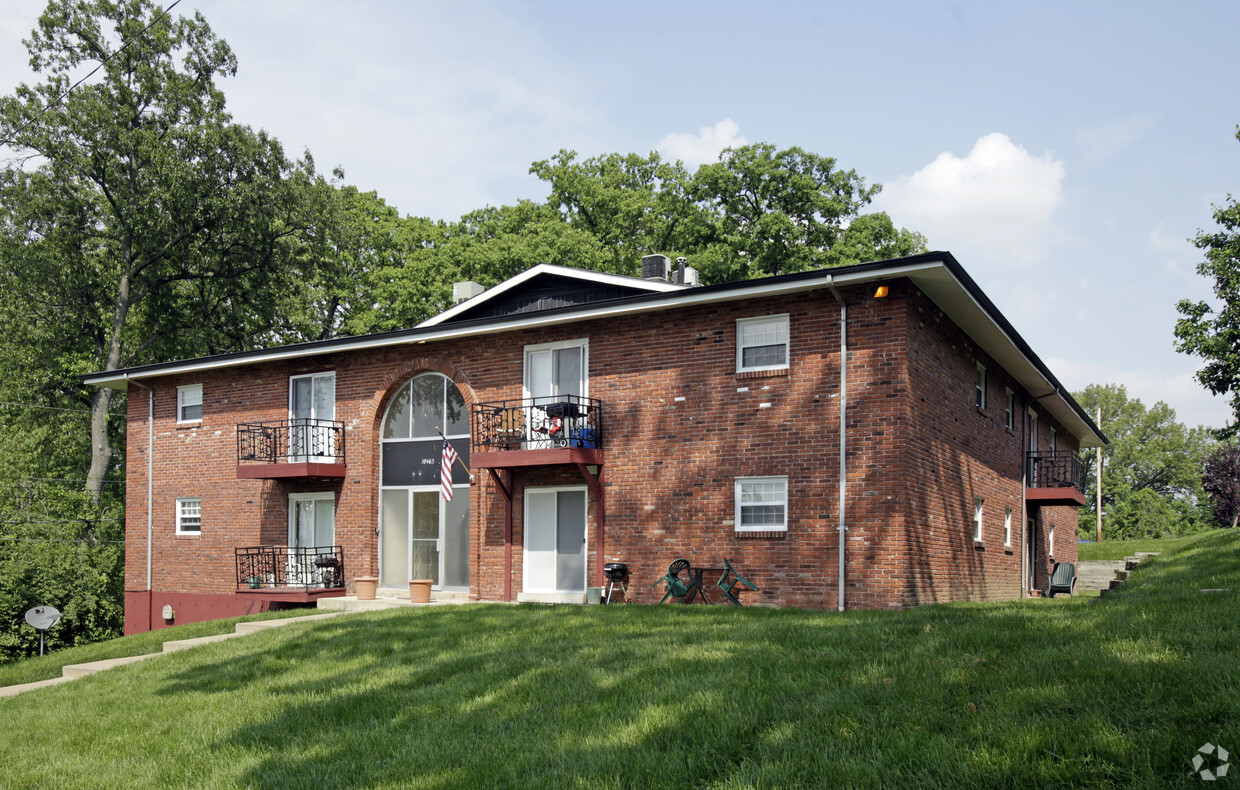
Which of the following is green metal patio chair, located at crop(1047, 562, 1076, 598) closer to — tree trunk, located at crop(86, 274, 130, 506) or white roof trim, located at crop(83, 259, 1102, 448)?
white roof trim, located at crop(83, 259, 1102, 448)

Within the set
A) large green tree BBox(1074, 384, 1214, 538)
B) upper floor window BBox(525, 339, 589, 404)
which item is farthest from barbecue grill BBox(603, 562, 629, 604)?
large green tree BBox(1074, 384, 1214, 538)

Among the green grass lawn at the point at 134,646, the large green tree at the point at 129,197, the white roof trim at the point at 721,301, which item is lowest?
the green grass lawn at the point at 134,646

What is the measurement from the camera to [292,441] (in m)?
21.5

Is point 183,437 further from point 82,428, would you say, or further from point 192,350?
point 82,428

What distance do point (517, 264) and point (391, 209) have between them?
10.0 m

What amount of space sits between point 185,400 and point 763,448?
49.5 feet

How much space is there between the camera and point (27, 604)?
30469 mm

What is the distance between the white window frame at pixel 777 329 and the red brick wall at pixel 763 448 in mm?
113

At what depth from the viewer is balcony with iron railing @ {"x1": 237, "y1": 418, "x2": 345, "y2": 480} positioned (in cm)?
2048

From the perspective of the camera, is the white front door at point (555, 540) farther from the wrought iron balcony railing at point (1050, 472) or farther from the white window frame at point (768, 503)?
the wrought iron balcony railing at point (1050, 472)

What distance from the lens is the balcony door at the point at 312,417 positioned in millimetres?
21016

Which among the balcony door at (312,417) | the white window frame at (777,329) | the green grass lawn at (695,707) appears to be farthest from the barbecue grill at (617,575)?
the balcony door at (312,417)

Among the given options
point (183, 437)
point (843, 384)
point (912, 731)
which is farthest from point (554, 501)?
point (912, 731)

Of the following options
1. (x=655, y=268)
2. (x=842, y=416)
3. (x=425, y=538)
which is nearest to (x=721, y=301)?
(x=842, y=416)
